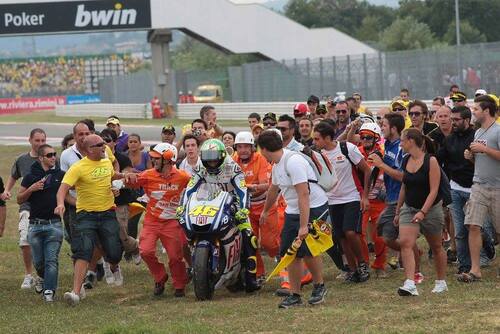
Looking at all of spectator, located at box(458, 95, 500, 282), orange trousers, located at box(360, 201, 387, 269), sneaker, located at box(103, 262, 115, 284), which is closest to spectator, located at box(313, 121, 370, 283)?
orange trousers, located at box(360, 201, 387, 269)

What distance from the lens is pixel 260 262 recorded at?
1269 centimetres

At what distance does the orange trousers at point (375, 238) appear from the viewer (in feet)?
42.0

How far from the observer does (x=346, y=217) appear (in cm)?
1255

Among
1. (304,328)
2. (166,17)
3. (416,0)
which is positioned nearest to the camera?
(304,328)

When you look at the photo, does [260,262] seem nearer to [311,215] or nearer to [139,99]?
[311,215]

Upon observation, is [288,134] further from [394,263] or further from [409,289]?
[409,289]

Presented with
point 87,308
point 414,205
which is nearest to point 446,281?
point 414,205

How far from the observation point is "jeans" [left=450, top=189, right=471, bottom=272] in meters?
12.4

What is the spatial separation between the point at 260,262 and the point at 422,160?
2.48m

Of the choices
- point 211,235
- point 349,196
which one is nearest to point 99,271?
point 211,235

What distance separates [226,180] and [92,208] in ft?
4.84

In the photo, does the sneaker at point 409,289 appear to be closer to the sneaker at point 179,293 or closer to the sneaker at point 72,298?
the sneaker at point 179,293

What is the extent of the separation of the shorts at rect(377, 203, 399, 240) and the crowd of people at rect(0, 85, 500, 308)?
1 centimetres

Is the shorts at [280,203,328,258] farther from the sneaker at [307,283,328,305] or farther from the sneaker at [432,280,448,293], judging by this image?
the sneaker at [432,280,448,293]
